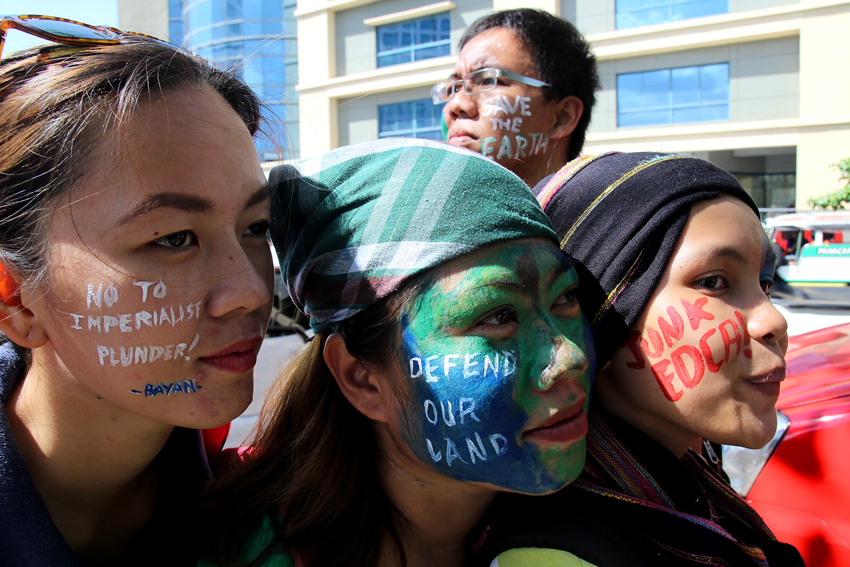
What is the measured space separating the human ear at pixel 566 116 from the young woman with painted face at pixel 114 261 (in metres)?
1.90

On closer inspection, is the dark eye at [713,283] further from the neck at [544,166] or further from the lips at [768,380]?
the neck at [544,166]

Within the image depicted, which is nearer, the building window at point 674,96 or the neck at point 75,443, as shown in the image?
the neck at point 75,443

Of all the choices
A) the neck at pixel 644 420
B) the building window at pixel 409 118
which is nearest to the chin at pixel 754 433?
the neck at pixel 644 420

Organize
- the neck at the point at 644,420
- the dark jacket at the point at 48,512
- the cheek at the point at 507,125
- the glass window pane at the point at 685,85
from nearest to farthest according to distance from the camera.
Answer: the dark jacket at the point at 48,512
the neck at the point at 644,420
the cheek at the point at 507,125
the glass window pane at the point at 685,85

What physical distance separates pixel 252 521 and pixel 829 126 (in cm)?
1825

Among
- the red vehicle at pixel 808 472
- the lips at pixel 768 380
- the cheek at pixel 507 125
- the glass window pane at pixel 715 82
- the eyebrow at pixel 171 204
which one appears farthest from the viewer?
the glass window pane at pixel 715 82

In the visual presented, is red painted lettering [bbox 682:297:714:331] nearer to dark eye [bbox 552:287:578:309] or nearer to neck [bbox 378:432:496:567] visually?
dark eye [bbox 552:287:578:309]

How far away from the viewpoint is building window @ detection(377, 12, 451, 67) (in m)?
20.6

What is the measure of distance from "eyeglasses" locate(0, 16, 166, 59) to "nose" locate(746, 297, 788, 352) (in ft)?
5.69

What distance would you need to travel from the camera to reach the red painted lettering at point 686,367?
4.85 feet

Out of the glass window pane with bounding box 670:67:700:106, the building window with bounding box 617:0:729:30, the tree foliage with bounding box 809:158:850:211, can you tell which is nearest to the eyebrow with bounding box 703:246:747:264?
the tree foliage with bounding box 809:158:850:211

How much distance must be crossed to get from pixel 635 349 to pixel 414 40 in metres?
21.3

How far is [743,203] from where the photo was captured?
1615 mm

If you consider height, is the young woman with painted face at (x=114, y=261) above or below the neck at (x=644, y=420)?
above
